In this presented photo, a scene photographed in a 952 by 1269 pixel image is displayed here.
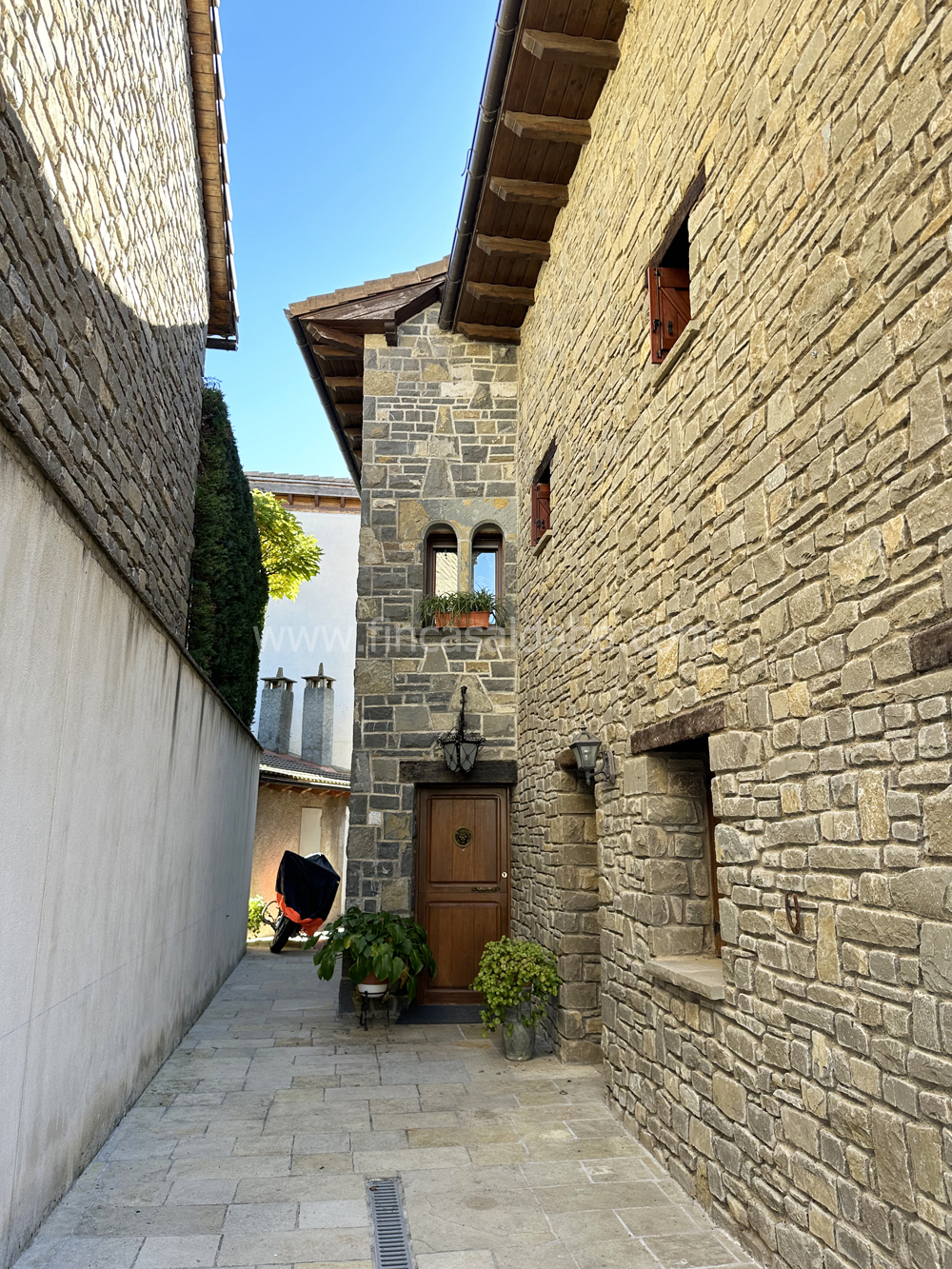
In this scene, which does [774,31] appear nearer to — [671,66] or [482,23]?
[671,66]

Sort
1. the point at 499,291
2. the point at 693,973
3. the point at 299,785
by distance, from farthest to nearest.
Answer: the point at 299,785 < the point at 499,291 < the point at 693,973

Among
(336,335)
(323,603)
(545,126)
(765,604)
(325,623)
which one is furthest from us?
(323,603)

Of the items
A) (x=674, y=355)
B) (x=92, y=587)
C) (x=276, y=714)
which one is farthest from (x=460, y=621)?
(x=276, y=714)

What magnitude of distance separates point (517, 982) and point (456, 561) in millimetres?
3827

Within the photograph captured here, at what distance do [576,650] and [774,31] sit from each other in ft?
11.2

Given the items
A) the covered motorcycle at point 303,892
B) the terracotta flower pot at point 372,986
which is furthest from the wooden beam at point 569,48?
the covered motorcycle at point 303,892

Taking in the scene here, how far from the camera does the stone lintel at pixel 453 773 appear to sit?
7402 millimetres

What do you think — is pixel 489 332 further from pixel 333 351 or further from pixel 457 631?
pixel 457 631

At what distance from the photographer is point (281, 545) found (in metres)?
12.4

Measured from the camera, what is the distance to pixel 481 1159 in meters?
3.81

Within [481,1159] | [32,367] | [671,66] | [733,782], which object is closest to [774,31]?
[671,66]

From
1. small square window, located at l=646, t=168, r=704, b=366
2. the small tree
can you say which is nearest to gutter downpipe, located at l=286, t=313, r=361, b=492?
the small tree

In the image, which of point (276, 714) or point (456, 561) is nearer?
point (456, 561)

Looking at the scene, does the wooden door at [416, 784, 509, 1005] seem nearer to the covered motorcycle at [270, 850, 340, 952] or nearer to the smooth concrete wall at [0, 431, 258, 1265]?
A: the smooth concrete wall at [0, 431, 258, 1265]
